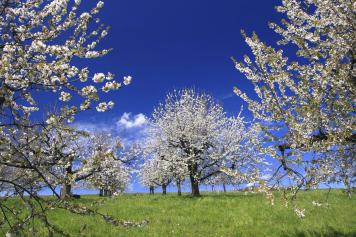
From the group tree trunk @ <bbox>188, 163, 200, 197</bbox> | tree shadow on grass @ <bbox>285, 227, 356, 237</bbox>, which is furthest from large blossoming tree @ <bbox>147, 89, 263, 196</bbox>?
tree shadow on grass @ <bbox>285, 227, 356, 237</bbox>

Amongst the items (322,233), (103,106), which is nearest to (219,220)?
(322,233)

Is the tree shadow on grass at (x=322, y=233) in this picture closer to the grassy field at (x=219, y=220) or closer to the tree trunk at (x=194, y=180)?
the grassy field at (x=219, y=220)

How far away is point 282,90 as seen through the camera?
10.9 metres

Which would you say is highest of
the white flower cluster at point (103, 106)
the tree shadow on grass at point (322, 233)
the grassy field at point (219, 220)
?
the white flower cluster at point (103, 106)

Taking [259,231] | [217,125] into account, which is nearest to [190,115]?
[217,125]

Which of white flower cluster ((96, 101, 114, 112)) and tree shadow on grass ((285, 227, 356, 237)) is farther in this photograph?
tree shadow on grass ((285, 227, 356, 237))

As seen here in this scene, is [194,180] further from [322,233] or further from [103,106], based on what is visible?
[103,106]

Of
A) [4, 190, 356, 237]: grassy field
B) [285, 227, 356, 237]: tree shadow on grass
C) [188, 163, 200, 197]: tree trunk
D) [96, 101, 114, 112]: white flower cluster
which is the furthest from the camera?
[188, 163, 200, 197]: tree trunk

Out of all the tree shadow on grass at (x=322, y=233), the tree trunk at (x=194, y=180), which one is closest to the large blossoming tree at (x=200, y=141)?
the tree trunk at (x=194, y=180)

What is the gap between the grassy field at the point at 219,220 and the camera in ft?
52.7

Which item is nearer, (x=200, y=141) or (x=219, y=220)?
(x=219, y=220)

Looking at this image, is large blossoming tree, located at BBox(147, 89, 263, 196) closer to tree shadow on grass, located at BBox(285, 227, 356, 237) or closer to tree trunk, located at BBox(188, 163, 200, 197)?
tree trunk, located at BBox(188, 163, 200, 197)

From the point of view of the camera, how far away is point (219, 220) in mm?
18578

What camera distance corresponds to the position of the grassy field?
633 inches
